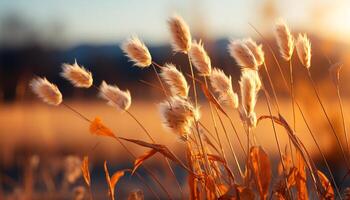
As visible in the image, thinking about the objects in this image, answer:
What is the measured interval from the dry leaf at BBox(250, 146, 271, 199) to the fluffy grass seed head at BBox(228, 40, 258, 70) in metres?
0.20

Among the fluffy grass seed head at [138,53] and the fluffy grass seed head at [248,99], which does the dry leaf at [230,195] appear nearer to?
the fluffy grass seed head at [248,99]

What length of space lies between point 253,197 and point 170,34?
17.2 inches

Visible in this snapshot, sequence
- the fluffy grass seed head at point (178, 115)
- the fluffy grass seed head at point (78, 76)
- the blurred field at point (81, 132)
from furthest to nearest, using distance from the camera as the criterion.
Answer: the blurred field at point (81, 132) < the fluffy grass seed head at point (78, 76) < the fluffy grass seed head at point (178, 115)

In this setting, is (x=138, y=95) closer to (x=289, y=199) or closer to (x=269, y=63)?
(x=269, y=63)

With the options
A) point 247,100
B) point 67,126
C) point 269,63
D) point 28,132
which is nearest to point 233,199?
point 247,100

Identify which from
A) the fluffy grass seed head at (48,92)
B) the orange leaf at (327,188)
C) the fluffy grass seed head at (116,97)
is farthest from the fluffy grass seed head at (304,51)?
the fluffy grass seed head at (48,92)

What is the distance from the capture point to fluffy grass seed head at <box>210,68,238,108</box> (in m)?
2.02

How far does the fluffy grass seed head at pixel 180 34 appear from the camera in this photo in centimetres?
200

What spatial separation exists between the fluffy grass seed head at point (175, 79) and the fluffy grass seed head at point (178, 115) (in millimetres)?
115

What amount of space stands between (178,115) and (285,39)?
395mm

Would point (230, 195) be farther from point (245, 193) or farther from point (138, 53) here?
point (138, 53)

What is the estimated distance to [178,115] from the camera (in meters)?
1.83

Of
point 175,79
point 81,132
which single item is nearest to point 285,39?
point 175,79

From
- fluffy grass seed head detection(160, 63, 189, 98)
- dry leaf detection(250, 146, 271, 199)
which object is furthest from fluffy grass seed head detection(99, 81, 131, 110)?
dry leaf detection(250, 146, 271, 199)
